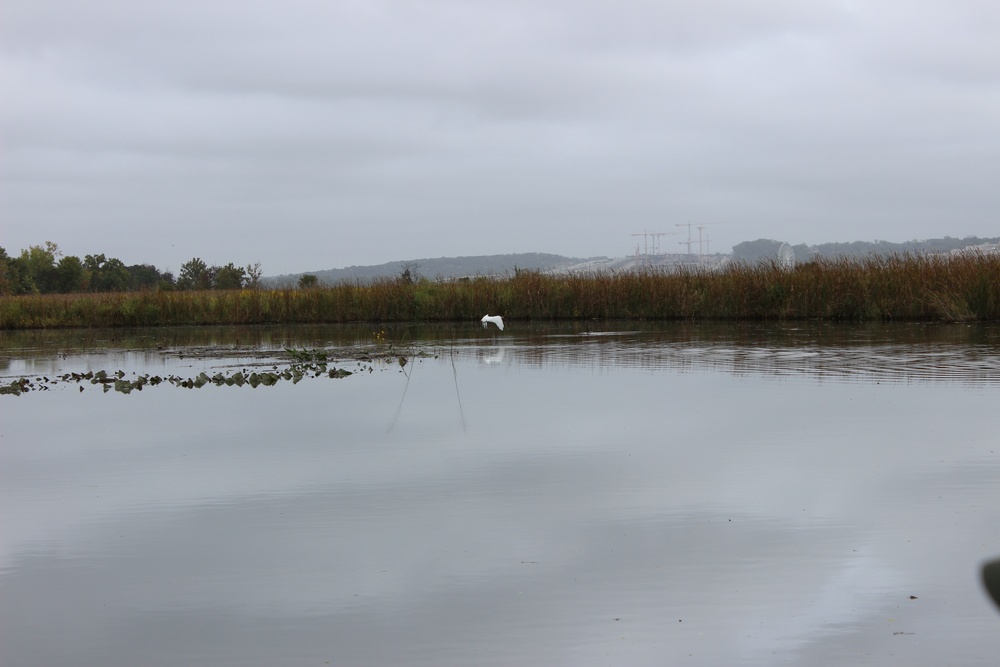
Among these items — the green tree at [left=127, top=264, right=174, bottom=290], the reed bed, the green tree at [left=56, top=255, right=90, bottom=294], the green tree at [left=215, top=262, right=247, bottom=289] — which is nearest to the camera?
the reed bed

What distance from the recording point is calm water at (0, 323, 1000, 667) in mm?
3404

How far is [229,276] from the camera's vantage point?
43.6 metres

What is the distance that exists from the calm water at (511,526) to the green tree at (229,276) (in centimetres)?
3176

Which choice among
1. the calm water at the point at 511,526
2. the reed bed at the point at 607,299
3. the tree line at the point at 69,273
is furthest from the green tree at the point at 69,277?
the calm water at the point at 511,526

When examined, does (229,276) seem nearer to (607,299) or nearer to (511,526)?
(607,299)

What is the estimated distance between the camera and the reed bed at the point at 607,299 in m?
20.7

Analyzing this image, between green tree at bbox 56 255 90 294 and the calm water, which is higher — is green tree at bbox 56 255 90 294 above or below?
above

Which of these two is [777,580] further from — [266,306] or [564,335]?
[266,306]

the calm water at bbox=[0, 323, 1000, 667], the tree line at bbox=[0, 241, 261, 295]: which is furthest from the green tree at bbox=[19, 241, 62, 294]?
the calm water at bbox=[0, 323, 1000, 667]

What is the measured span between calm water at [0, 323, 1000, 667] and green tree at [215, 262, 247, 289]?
31755 millimetres

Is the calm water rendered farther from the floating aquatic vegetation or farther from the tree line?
the tree line

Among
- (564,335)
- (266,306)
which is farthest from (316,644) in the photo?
(266,306)

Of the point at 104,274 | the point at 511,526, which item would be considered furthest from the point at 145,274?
the point at 511,526

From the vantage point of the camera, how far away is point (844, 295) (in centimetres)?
2148
